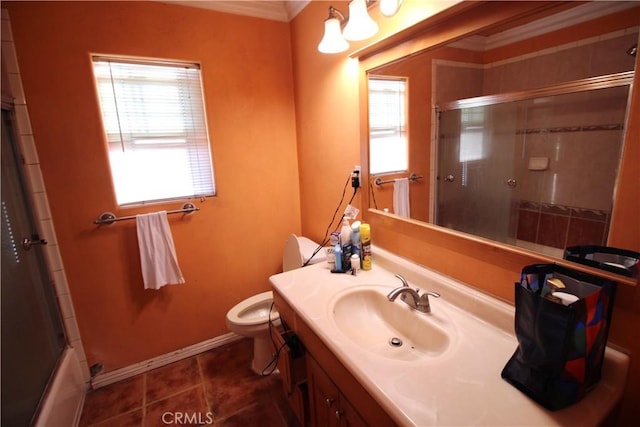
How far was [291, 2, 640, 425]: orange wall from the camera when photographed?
0.73 m

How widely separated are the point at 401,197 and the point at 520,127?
0.56 metres

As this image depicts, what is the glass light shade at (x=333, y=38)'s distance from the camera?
4.43ft

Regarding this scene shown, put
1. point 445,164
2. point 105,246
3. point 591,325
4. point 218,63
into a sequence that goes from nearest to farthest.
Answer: point 591,325, point 445,164, point 105,246, point 218,63

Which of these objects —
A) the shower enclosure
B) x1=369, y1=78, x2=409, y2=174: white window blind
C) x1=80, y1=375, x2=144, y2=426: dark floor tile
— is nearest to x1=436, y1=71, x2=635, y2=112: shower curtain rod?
the shower enclosure

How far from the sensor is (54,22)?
1.53m

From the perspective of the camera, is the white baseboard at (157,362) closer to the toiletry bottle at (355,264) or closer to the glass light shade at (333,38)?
Result: the toiletry bottle at (355,264)

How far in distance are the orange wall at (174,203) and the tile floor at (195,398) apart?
6.9 inches

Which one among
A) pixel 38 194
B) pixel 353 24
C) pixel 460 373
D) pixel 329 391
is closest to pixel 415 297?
pixel 460 373

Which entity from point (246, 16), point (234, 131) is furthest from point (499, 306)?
point (246, 16)

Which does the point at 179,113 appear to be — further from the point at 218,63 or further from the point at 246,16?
the point at 246,16

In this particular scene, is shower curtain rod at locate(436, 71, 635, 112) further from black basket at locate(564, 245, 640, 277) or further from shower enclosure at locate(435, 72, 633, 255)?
black basket at locate(564, 245, 640, 277)

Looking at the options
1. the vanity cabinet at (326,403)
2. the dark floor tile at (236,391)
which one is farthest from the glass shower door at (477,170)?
the dark floor tile at (236,391)

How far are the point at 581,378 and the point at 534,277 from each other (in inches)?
9.2

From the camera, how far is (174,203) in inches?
76.5
